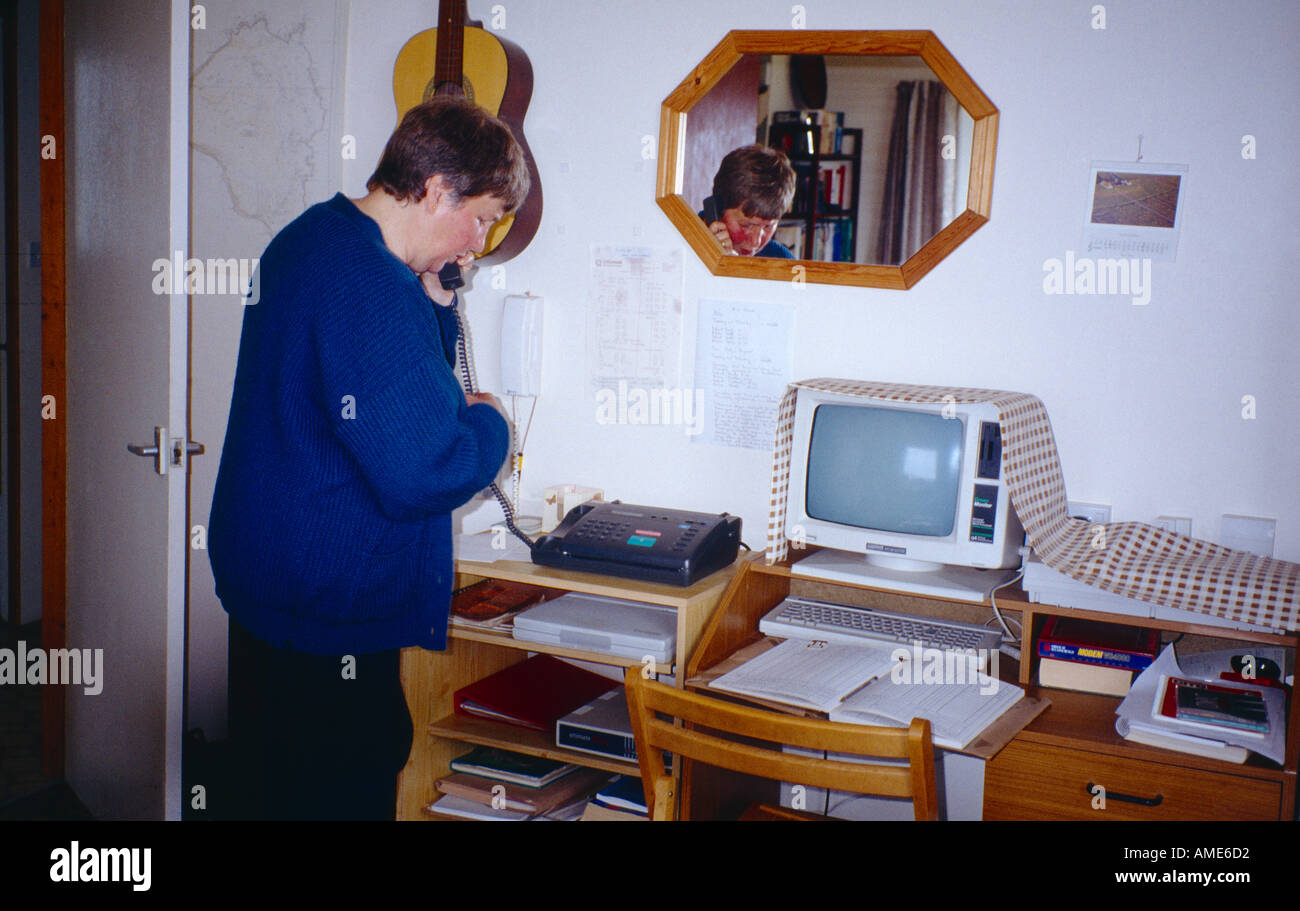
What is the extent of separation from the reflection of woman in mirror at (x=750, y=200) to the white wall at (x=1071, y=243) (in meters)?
0.09

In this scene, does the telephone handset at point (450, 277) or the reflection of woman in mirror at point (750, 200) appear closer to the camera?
the telephone handset at point (450, 277)

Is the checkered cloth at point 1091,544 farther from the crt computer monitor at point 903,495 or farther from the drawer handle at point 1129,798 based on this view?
the drawer handle at point 1129,798

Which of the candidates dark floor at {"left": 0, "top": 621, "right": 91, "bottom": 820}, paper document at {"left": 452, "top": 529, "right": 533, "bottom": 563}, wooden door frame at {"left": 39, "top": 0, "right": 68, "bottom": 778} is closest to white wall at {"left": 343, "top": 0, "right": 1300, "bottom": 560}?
paper document at {"left": 452, "top": 529, "right": 533, "bottom": 563}

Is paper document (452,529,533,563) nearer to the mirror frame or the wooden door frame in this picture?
the mirror frame

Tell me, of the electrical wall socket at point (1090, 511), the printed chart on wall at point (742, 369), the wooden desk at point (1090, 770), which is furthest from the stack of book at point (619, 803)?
the electrical wall socket at point (1090, 511)

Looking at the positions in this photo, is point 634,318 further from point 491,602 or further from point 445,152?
point 445,152

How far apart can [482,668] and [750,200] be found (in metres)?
1.21

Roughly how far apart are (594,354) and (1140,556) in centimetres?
129

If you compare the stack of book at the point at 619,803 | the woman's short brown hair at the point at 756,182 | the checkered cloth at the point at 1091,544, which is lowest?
the stack of book at the point at 619,803

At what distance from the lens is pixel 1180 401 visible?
83.0 inches

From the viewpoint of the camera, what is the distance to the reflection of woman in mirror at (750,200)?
2.36 m

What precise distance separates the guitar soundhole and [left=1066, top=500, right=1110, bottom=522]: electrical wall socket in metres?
1.62

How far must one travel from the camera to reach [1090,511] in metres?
2.16

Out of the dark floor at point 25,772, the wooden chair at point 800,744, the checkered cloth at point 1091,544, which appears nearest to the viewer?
the wooden chair at point 800,744
